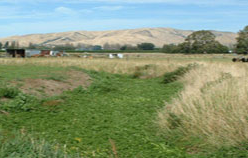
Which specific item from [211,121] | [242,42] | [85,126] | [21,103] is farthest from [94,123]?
[242,42]

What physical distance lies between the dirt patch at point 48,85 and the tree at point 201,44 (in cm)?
7231

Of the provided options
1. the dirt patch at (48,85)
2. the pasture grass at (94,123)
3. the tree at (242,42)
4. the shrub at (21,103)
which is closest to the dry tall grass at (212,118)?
the pasture grass at (94,123)

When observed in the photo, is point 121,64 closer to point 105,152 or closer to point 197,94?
point 197,94

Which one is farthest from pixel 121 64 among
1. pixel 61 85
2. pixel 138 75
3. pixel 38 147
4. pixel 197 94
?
pixel 38 147

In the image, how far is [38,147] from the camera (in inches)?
197

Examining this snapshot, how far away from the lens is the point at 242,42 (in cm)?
6869

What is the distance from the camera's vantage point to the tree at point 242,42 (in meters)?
68.5

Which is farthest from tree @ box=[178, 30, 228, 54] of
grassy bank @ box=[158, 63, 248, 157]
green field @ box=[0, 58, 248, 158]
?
grassy bank @ box=[158, 63, 248, 157]

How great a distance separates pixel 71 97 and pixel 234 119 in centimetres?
663

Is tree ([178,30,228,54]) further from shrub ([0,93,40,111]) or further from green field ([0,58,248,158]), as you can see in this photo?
shrub ([0,93,40,111])

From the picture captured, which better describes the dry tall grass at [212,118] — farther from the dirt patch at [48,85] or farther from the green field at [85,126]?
the dirt patch at [48,85]

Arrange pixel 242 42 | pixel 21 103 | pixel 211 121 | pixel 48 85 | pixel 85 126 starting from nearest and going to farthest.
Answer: pixel 211 121 < pixel 85 126 < pixel 21 103 < pixel 48 85 < pixel 242 42

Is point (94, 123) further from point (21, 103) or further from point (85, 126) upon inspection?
point (21, 103)

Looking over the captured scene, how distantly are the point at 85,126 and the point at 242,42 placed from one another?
65257mm
